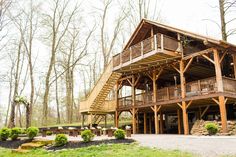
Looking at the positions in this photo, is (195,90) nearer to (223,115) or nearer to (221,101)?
(221,101)

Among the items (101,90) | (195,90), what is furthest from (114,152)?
(101,90)

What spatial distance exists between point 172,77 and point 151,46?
630 cm

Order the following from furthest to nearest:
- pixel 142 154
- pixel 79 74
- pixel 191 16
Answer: pixel 79 74 → pixel 191 16 → pixel 142 154

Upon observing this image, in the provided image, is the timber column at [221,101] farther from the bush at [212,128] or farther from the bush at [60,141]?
the bush at [60,141]

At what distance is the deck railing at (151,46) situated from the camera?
56.1 ft

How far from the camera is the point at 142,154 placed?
30.0ft

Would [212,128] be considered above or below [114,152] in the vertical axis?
above

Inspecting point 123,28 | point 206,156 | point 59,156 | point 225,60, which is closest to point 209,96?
point 225,60

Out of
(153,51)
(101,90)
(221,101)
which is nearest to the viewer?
(221,101)

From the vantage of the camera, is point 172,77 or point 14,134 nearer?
point 14,134

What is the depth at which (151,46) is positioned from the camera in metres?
17.7

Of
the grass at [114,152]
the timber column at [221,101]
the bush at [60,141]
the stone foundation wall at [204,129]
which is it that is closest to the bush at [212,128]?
the stone foundation wall at [204,129]

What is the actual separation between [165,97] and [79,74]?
27496 millimetres

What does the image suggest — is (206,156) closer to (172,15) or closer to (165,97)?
(165,97)
